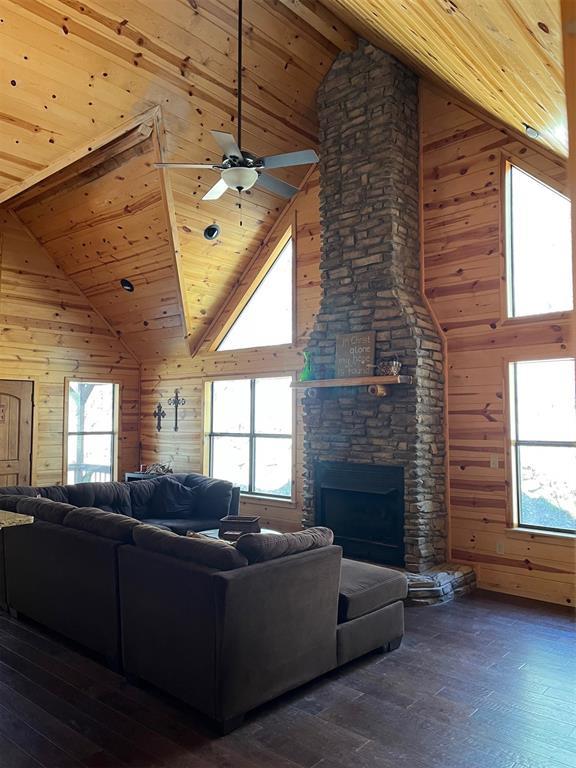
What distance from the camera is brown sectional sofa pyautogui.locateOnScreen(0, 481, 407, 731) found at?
2.99 m

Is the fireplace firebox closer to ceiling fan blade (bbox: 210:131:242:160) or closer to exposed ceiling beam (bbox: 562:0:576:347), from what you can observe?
ceiling fan blade (bbox: 210:131:242:160)

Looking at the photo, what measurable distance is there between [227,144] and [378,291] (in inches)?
91.4

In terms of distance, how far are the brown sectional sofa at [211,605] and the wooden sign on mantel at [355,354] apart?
219cm

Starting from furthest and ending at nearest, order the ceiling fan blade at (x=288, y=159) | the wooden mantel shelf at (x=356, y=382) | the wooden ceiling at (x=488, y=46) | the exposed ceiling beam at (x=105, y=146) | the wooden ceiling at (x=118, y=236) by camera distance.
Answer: the wooden ceiling at (x=118, y=236), the exposed ceiling beam at (x=105, y=146), the wooden mantel shelf at (x=356, y=382), the ceiling fan blade at (x=288, y=159), the wooden ceiling at (x=488, y=46)

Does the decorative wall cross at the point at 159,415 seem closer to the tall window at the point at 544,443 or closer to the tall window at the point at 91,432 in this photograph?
the tall window at the point at 91,432

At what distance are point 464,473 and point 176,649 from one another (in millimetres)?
3506

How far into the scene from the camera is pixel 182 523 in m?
6.23

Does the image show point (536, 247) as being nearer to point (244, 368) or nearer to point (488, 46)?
point (488, 46)

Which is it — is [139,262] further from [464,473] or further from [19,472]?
[464,473]

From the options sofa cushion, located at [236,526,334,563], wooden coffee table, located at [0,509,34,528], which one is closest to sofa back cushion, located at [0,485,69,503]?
wooden coffee table, located at [0,509,34,528]

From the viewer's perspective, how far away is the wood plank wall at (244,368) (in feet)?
23.7

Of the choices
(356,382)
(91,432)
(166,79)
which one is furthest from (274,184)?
(91,432)

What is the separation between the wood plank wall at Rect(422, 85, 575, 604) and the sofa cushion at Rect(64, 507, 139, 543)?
3384 millimetres

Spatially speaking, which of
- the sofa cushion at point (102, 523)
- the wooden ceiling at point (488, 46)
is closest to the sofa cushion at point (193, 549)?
the sofa cushion at point (102, 523)
